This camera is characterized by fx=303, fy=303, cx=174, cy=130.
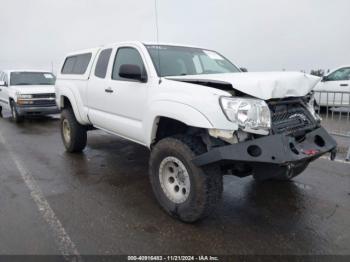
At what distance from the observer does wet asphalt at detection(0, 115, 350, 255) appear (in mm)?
2918

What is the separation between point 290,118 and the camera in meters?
3.30

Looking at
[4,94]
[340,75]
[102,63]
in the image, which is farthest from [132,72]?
[4,94]

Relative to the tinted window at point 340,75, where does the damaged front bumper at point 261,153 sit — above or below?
above

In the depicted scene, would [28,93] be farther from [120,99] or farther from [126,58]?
[120,99]

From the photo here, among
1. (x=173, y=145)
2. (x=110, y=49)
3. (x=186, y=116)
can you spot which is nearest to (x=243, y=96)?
(x=186, y=116)

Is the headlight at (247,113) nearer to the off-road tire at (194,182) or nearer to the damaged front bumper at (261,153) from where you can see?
the damaged front bumper at (261,153)

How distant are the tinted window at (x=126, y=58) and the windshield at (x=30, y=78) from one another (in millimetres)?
8588

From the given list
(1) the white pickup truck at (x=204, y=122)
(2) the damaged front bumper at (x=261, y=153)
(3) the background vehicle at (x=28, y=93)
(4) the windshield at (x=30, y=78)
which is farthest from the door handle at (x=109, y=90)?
(4) the windshield at (x=30, y=78)

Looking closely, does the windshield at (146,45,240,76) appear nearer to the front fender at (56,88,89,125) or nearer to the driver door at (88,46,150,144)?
the driver door at (88,46,150,144)

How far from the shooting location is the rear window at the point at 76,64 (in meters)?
5.61

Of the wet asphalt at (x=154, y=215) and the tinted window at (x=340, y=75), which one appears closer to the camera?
the wet asphalt at (x=154, y=215)

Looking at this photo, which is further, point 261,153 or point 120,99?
point 120,99

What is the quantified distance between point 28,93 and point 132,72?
844 centimetres

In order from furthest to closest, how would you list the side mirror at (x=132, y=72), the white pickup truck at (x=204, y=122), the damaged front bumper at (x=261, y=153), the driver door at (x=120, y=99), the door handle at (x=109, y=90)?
the door handle at (x=109, y=90)
the driver door at (x=120, y=99)
the side mirror at (x=132, y=72)
the white pickup truck at (x=204, y=122)
the damaged front bumper at (x=261, y=153)
